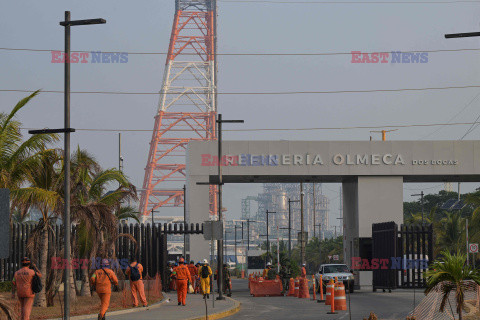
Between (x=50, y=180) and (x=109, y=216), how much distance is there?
2.78 m

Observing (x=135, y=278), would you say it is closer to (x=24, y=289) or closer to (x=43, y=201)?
(x=43, y=201)

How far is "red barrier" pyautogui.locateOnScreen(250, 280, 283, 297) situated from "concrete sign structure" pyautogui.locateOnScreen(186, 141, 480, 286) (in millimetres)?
9112

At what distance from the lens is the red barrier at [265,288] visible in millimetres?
42500

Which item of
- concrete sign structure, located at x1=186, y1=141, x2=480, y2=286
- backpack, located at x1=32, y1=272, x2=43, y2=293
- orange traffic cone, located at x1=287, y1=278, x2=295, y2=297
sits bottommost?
orange traffic cone, located at x1=287, y1=278, x2=295, y2=297

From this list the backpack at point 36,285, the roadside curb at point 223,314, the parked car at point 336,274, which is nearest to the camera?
→ the backpack at point 36,285

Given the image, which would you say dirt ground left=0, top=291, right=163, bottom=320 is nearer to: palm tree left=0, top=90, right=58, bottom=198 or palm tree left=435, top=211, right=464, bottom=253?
palm tree left=0, top=90, right=58, bottom=198

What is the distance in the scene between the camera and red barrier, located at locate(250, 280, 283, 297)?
4250 centimetres

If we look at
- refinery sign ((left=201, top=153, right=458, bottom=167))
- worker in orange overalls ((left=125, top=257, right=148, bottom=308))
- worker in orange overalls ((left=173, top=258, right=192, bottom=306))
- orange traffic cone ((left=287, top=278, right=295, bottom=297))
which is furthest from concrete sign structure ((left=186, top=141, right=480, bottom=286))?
worker in orange overalls ((left=125, top=257, right=148, bottom=308))

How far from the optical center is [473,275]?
18.0 meters

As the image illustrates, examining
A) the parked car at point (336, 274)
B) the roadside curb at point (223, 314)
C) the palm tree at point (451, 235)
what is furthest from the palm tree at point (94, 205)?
the palm tree at point (451, 235)

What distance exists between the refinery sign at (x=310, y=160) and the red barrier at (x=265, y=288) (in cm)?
988

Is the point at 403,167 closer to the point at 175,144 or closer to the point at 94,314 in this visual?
the point at 94,314

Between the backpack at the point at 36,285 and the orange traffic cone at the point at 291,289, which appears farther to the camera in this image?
the orange traffic cone at the point at 291,289

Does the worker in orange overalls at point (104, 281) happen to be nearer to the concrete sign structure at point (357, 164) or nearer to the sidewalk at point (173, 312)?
the sidewalk at point (173, 312)
